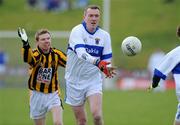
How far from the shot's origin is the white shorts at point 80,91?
45.6 feet

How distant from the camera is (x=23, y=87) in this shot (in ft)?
110

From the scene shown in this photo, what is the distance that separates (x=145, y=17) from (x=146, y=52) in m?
4.71

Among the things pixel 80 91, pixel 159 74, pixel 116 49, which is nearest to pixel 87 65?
pixel 80 91

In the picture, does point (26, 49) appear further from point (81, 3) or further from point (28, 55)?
point (81, 3)

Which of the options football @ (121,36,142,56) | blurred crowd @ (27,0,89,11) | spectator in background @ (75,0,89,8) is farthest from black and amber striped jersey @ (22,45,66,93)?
spectator in background @ (75,0,89,8)

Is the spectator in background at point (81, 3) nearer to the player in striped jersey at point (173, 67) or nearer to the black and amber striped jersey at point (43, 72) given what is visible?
the black and amber striped jersey at point (43, 72)

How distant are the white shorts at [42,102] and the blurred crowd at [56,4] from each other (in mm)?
26125

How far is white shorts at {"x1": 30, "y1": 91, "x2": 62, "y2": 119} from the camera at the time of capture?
13.8 metres

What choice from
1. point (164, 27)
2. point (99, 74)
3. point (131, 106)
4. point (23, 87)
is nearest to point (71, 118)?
point (131, 106)

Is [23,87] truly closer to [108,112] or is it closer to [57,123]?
[108,112]

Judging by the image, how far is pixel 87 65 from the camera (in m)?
13.9

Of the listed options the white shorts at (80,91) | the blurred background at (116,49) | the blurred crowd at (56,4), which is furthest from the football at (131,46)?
the blurred crowd at (56,4)

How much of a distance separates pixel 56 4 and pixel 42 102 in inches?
1066

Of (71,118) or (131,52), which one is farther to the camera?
(71,118)
